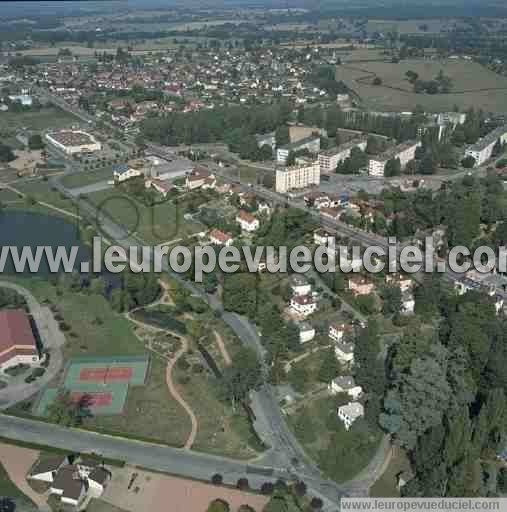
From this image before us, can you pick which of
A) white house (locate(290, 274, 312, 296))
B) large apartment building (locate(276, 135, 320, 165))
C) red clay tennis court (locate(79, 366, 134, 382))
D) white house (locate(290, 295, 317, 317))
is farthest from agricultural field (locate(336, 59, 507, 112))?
red clay tennis court (locate(79, 366, 134, 382))

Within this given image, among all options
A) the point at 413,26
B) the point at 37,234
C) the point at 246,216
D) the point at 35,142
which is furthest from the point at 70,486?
the point at 413,26

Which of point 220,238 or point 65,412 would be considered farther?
point 220,238

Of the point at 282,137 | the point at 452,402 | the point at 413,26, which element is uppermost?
the point at 413,26

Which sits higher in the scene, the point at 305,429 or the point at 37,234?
the point at 305,429

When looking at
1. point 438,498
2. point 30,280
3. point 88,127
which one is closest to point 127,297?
point 30,280

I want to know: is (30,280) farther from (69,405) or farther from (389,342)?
(389,342)

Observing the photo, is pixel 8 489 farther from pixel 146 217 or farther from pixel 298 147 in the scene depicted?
pixel 298 147

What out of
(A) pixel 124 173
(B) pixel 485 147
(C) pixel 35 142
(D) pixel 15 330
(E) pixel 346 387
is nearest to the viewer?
(E) pixel 346 387

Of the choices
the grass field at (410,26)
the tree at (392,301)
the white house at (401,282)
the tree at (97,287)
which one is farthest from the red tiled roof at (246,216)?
the grass field at (410,26)
